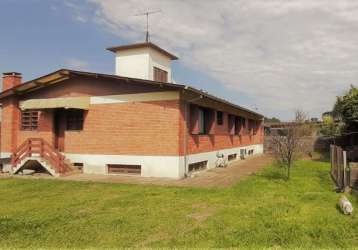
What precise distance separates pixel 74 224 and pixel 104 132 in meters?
9.34

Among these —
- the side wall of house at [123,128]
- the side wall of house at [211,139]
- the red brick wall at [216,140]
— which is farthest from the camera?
the red brick wall at [216,140]

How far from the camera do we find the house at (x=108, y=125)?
15.6 meters

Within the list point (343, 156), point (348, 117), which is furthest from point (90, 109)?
point (348, 117)

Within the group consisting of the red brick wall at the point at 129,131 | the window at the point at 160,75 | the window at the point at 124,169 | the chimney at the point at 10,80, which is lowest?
the window at the point at 124,169

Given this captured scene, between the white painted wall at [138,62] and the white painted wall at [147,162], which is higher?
the white painted wall at [138,62]

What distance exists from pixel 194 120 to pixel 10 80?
10.6 m

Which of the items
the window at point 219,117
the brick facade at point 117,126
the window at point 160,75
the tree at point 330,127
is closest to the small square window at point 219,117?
the window at point 219,117

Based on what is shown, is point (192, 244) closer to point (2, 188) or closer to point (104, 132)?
point (2, 188)

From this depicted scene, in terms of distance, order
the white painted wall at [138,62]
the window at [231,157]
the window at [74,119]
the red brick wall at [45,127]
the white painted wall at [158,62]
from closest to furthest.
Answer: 1. the window at [74,119]
2. the red brick wall at [45,127]
3. the white painted wall at [138,62]
4. the white painted wall at [158,62]
5. the window at [231,157]

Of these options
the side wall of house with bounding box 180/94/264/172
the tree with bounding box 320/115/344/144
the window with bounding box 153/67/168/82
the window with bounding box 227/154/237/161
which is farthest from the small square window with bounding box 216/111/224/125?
the tree with bounding box 320/115/344/144

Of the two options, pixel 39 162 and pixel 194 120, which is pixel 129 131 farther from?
pixel 39 162

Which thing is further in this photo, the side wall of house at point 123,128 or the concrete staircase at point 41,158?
the concrete staircase at point 41,158

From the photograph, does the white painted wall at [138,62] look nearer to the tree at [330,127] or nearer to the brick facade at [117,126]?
the brick facade at [117,126]

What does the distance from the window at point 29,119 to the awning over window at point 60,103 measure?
1741 millimetres
